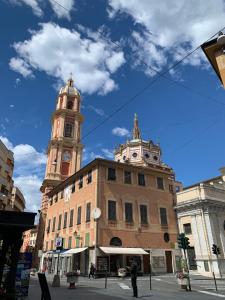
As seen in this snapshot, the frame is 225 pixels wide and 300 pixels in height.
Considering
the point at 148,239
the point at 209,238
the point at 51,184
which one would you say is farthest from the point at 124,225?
the point at 51,184

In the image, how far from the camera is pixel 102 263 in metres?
26.0

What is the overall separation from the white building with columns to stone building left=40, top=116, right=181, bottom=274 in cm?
157

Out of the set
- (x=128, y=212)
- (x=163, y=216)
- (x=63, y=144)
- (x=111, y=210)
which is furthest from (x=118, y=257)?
(x=63, y=144)

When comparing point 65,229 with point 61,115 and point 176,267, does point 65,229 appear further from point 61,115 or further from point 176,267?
point 61,115

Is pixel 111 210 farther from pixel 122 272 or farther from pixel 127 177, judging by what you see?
pixel 122 272

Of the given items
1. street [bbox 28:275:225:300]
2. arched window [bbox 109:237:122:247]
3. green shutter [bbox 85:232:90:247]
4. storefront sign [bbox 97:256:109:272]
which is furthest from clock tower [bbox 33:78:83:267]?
street [bbox 28:275:225:300]

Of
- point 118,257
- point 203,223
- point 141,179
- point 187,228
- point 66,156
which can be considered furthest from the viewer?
point 66,156

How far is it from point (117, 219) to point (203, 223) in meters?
9.90

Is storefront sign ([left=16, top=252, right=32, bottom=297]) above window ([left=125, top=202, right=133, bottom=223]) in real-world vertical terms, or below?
below

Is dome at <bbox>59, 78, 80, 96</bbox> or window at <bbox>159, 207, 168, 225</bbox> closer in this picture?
window at <bbox>159, 207, 168, 225</bbox>

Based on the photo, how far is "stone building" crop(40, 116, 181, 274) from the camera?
27.2 m

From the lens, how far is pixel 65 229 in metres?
33.6

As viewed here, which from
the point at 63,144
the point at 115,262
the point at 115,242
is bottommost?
the point at 115,262

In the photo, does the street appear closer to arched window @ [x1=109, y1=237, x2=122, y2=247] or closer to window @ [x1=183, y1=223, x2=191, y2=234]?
arched window @ [x1=109, y1=237, x2=122, y2=247]
